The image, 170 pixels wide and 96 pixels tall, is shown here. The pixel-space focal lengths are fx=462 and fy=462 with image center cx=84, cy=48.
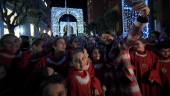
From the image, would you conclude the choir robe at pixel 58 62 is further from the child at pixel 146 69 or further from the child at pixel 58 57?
the child at pixel 146 69

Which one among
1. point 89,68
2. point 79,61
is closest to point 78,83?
point 79,61

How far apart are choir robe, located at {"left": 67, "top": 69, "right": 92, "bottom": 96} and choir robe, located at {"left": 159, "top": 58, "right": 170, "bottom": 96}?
6.36 feet

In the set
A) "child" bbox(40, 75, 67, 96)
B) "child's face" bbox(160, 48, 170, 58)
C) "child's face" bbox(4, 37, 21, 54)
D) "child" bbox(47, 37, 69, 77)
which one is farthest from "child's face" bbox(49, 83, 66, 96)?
"child's face" bbox(160, 48, 170, 58)

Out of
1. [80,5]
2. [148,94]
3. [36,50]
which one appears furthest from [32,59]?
[80,5]

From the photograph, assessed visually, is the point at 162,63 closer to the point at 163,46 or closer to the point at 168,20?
the point at 163,46

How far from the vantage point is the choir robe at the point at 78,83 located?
6191 mm

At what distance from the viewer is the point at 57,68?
7965 mm

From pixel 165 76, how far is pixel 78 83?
2183 mm

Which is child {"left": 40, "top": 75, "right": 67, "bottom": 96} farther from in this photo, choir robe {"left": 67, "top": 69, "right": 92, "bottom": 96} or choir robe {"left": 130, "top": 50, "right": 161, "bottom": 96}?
choir robe {"left": 130, "top": 50, "right": 161, "bottom": 96}

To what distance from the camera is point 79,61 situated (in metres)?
6.16

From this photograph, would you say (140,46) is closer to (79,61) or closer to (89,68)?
(89,68)

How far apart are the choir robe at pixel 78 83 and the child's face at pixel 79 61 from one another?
101mm

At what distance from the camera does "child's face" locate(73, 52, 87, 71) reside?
6.11 m

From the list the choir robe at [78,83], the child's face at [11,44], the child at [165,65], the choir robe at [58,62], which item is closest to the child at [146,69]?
the child at [165,65]
